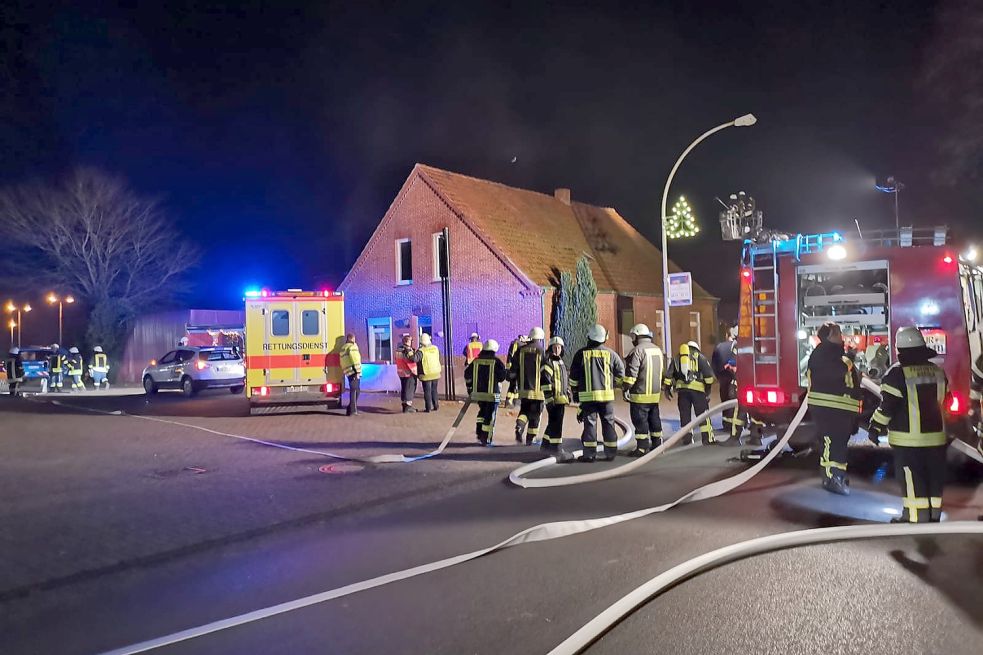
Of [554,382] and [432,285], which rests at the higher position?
[432,285]

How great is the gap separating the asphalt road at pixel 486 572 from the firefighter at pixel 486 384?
1.99 meters

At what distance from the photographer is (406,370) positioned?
51.5 ft

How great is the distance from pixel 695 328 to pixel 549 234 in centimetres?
838

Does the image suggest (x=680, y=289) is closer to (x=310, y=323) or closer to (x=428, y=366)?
(x=428, y=366)

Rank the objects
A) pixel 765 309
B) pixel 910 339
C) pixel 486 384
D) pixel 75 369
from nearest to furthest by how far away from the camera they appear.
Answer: pixel 910 339 → pixel 765 309 → pixel 486 384 → pixel 75 369

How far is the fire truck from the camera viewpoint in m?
8.34

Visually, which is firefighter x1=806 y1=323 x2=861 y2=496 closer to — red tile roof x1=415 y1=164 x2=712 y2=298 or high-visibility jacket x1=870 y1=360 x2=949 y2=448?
high-visibility jacket x1=870 y1=360 x2=949 y2=448

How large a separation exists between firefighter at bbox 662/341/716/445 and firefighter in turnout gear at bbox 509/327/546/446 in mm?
2132

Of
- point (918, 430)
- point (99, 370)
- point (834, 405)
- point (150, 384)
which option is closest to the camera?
point (918, 430)

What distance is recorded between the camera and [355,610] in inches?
181

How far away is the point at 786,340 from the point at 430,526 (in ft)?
16.9

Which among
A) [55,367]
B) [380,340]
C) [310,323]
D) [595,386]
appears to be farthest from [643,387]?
[55,367]

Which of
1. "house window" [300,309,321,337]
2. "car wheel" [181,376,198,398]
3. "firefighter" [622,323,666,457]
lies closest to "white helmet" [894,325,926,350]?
"firefighter" [622,323,666,457]

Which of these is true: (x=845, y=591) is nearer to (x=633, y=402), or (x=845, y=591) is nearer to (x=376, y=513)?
(x=376, y=513)
